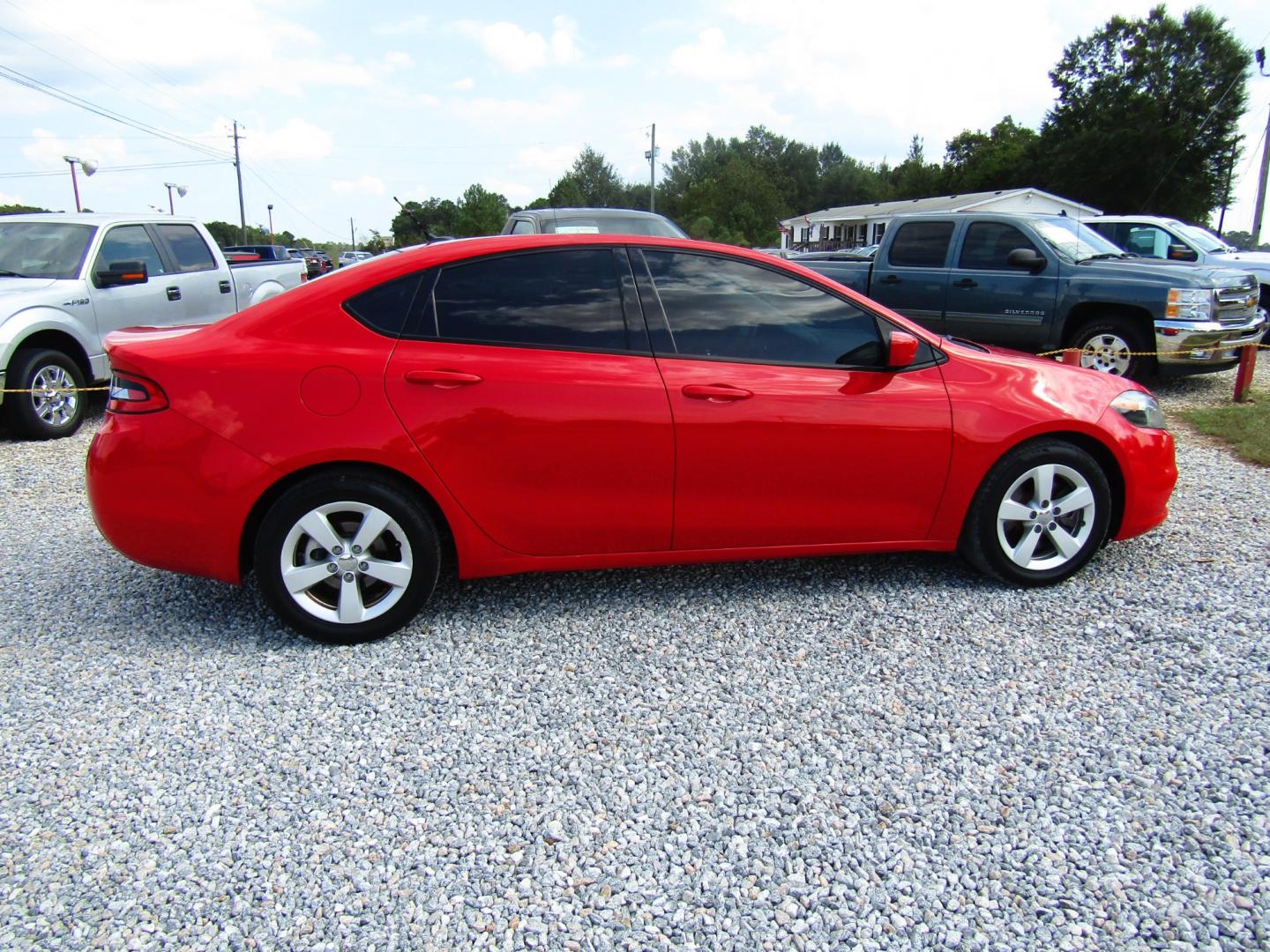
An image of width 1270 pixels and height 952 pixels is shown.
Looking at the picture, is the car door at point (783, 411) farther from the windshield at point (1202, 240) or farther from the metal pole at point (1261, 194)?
the metal pole at point (1261, 194)

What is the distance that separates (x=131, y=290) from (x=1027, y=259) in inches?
337

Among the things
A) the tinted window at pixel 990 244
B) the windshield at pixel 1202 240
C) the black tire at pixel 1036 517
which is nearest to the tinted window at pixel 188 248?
the tinted window at pixel 990 244

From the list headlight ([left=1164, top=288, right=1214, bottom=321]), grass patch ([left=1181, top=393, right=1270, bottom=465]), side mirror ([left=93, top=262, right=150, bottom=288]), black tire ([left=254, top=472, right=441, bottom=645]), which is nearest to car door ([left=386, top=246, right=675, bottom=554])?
black tire ([left=254, top=472, right=441, bottom=645])

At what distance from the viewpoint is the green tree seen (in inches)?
1767

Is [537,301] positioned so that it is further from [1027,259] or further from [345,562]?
[1027,259]

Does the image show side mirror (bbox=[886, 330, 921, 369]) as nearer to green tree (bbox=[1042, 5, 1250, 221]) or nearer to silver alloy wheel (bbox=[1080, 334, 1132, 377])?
silver alloy wheel (bbox=[1080, 334, 1132, 377])

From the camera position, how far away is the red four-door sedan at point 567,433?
11.1 ft

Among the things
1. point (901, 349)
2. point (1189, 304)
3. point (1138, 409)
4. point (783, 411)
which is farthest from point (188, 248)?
point (1189, 304)

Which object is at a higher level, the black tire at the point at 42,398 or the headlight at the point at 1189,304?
the headlight at the point at 1189,304

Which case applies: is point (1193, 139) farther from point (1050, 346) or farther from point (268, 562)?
point (268, 562)

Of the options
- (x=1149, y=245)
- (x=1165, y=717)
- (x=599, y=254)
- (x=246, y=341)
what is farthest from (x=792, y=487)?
(x=1149, y=245)

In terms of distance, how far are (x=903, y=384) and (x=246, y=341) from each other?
8.84 ft

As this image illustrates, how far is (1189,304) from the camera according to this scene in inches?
338

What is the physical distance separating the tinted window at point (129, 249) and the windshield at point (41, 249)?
0.49 ft
